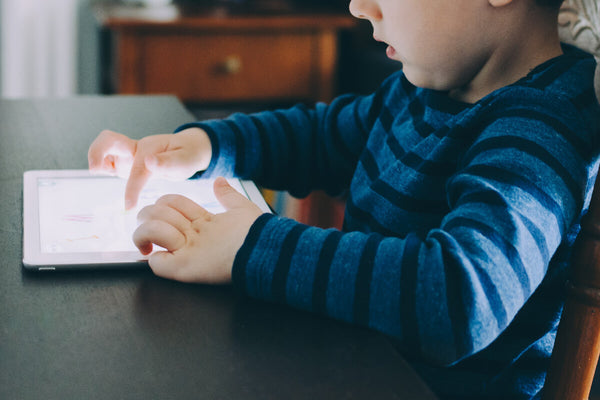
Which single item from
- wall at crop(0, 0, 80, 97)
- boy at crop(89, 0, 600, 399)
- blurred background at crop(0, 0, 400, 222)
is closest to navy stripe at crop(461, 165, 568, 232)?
boy at crop(89, 0, 600, 399)

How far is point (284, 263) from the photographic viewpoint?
1.50 ft

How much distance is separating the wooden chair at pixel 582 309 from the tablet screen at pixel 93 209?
29cm

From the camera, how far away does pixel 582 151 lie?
19.5 inches

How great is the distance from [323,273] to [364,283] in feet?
0.09

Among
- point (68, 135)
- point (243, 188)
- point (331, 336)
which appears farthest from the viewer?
point (68, 135)

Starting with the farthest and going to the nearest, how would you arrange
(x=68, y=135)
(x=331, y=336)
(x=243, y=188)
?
1. (x=68, y=135)
2. (x=243, y=188)
3. (x=331, y=336)

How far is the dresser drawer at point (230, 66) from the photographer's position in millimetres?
1951

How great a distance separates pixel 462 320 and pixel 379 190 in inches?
9.2

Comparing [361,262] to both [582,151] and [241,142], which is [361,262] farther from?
[241,142]

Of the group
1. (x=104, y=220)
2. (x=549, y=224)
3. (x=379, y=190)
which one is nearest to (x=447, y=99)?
(x=379, y=190)

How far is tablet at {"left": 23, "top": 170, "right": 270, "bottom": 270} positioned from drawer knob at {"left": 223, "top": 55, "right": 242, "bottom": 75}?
4.33 ft

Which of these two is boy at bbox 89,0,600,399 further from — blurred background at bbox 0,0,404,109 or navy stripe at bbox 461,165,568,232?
blurred background at bbox 0,0,404,109

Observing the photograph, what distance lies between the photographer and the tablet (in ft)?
1.62

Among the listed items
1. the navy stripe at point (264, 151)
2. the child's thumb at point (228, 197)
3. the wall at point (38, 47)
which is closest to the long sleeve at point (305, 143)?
the navy stripe at point (264, 151)
